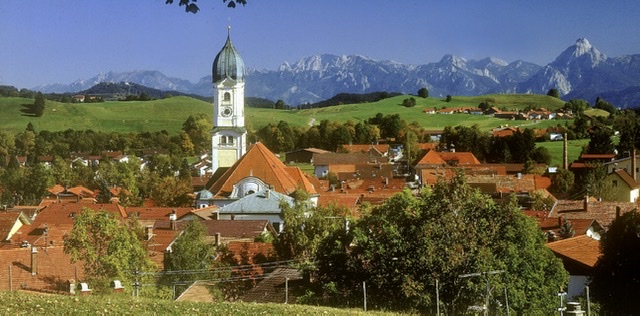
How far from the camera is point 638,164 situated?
82562 mm

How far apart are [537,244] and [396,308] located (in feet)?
19.2

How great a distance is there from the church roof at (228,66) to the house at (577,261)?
49623mm

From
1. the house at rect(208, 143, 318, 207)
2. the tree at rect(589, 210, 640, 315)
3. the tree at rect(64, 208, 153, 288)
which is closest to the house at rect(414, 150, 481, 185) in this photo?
the house at rect(208, 143, 318, 207)

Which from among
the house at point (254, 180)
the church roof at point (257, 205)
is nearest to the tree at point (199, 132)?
the house at point (254, 180)

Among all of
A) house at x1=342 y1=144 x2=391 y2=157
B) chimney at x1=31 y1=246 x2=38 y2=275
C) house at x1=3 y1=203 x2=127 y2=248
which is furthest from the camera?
house at x1=342 y1=144 x2=391 y2=157

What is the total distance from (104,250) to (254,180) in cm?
3290

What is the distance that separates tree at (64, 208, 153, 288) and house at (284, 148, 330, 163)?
3785 inches

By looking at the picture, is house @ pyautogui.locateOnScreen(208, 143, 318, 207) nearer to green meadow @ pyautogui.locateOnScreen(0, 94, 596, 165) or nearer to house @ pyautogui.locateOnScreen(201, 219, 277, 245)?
house @ pyautogui.locateOnScreen(201, 219, 277, 245)

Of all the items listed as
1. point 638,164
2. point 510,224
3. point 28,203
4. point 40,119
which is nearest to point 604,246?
point 510,224

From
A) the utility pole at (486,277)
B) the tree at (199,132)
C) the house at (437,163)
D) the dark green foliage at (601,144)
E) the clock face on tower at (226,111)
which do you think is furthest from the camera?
the tree at (199,132)

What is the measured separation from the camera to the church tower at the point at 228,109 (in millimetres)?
77750

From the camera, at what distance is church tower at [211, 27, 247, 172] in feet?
255

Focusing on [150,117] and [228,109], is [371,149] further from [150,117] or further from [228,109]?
[150,117]

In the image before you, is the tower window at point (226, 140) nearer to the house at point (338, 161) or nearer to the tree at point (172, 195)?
the tree at point (172, 195)
